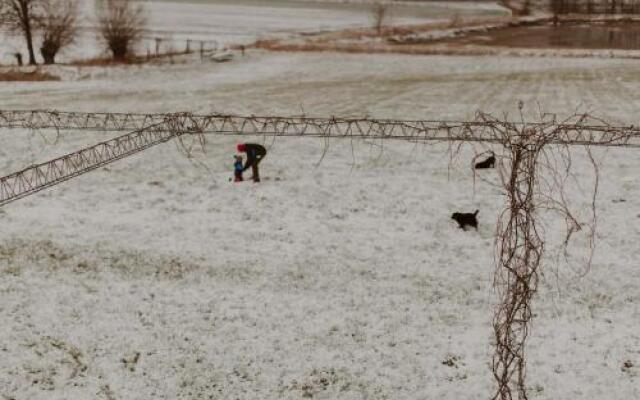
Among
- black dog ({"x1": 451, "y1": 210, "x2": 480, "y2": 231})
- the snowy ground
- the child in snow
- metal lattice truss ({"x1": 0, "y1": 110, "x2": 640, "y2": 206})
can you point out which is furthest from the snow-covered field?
black dog ({"x1": 451, "y1": 210, "x2": 480, "y2": 231})

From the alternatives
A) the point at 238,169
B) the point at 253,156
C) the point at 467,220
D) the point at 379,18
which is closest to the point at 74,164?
the point at 238,169

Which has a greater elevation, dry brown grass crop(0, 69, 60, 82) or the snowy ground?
dry brown grass crop(0, 69, 60, 82)

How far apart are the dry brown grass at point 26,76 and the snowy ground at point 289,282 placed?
793 inches

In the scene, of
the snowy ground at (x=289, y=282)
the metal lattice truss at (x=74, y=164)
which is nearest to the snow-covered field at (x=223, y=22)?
the metal lattice truss at (x=74, y=164)

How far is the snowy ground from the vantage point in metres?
10.4

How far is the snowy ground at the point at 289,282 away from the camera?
10.4 metres

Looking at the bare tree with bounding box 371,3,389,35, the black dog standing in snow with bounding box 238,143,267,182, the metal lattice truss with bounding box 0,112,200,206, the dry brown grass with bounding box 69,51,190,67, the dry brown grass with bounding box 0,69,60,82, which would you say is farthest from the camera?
the bare tree with bounding box 371,3,389,35

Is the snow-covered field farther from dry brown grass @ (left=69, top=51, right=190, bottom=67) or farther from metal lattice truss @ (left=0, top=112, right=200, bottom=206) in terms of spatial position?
metal lattice truss @ (left=0, top=112, right=200, bottom=206)

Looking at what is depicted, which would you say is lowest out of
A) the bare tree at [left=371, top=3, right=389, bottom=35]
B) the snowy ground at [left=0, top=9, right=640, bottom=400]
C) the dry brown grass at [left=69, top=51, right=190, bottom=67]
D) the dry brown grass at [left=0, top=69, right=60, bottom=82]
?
the snowy ground at [left=0, top=9, right=640, bottom=400]

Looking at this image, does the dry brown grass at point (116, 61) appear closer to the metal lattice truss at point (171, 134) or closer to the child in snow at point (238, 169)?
the metal lattice truss at point (171, 134)

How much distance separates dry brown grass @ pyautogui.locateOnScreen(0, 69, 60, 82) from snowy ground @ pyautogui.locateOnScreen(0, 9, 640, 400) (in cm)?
2014

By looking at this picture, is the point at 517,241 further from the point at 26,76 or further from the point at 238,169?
the point at 26,76

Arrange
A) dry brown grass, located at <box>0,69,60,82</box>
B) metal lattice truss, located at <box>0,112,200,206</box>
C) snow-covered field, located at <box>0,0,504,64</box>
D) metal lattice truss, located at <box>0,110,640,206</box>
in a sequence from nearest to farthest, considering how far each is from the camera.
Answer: metal lattice truss, located at <box>0,112,200,206</box> → metal lattice truss, located at <box>0,110,640,206</box> → dry brown grass, located at <box>0,69,60,82</box> → snow-covered field, located at <box>0,0,504,64</box>

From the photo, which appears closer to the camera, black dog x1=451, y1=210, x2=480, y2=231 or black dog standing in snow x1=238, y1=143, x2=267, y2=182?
black dog x1=451, y1=210, x2=480, y2=231
